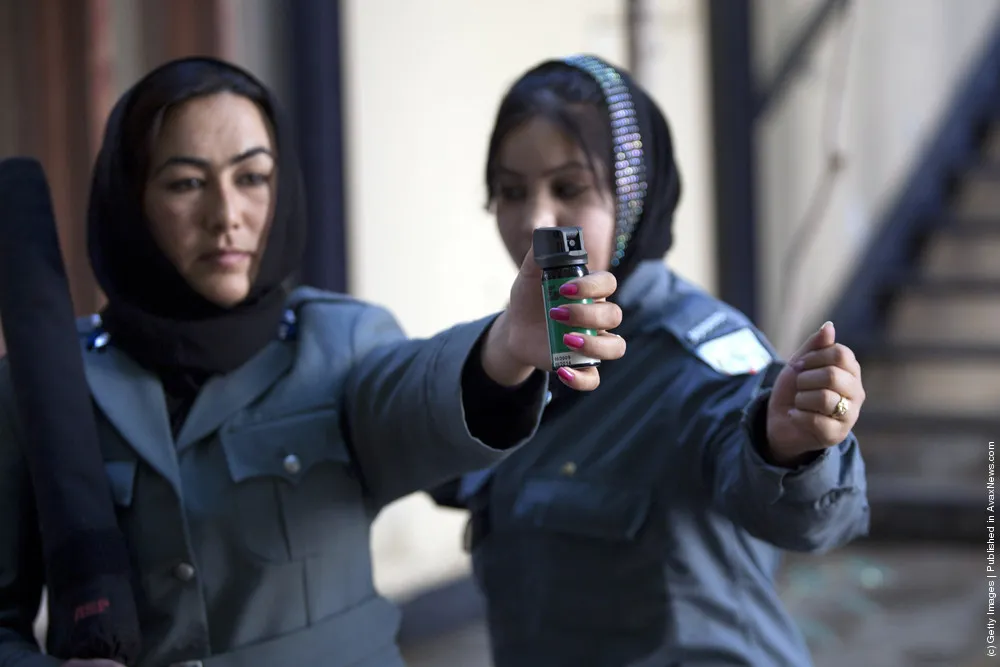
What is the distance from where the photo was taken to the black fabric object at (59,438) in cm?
131

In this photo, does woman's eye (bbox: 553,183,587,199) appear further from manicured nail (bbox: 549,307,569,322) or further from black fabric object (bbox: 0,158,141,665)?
black fabric object (bbox: 0,158,141,665)

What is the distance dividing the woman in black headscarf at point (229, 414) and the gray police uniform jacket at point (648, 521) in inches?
7.9

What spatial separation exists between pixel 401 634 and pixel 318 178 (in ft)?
4.71

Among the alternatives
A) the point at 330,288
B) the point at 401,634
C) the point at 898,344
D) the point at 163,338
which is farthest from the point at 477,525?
the point at 898,344

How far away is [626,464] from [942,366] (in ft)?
15.5

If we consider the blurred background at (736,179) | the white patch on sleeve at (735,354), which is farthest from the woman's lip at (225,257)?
the blurred background at (736,179)

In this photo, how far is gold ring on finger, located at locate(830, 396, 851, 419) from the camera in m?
1.23

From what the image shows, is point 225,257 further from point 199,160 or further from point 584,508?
point 584,508

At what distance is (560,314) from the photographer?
1066mm

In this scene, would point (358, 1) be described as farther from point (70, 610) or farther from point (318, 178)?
point (70, 610)

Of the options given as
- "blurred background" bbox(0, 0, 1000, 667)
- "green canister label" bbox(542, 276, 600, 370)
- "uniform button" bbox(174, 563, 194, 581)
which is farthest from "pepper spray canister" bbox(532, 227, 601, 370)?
"blurred background" bbox(0, 0, 1000, 667)

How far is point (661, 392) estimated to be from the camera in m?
1.56

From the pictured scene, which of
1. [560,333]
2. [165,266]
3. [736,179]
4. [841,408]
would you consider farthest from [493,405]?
[736,179]

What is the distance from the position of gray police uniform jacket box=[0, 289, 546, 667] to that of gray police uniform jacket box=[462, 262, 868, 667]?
0.62 ft
